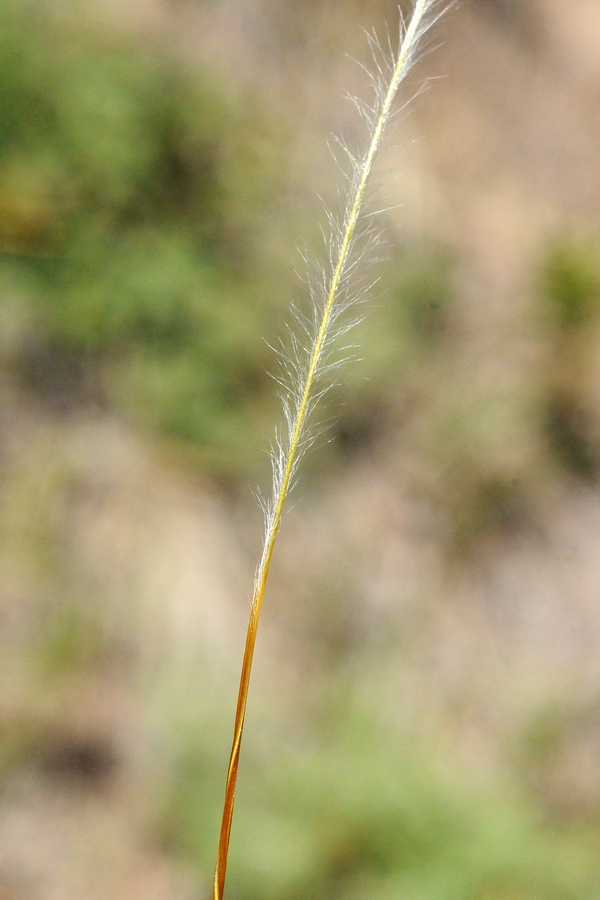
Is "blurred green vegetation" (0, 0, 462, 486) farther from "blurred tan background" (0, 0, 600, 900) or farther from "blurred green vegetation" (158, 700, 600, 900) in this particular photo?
"blurred green vegetation" (158, 700, 600, 900)

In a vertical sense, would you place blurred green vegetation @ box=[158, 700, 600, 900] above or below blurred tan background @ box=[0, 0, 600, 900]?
below

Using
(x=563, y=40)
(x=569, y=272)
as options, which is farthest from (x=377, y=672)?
(x=563, y=40)

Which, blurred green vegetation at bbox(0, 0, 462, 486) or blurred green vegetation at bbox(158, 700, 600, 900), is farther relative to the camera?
blurred green vegetation at bbox(0, 0, 462, 486)

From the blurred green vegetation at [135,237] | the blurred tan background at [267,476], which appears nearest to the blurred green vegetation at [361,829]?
the blurred tan background at [267,476]

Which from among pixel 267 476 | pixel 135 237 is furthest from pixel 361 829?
pixel 135 237

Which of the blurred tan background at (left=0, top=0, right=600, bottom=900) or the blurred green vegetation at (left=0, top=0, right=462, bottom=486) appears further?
the blurred green vegetation at (left=0, top=0, right=462, bottom=486)

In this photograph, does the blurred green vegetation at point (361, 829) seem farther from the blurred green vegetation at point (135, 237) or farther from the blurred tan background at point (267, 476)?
the blurred green vegetation at point (135, 237)

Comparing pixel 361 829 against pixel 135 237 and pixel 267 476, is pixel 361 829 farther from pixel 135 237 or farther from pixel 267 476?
pixel 135 237

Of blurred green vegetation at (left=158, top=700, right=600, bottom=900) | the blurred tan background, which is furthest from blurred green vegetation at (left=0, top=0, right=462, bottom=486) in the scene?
blurred green vegetation at (left=158, top=700, right=600, bottom=900)
